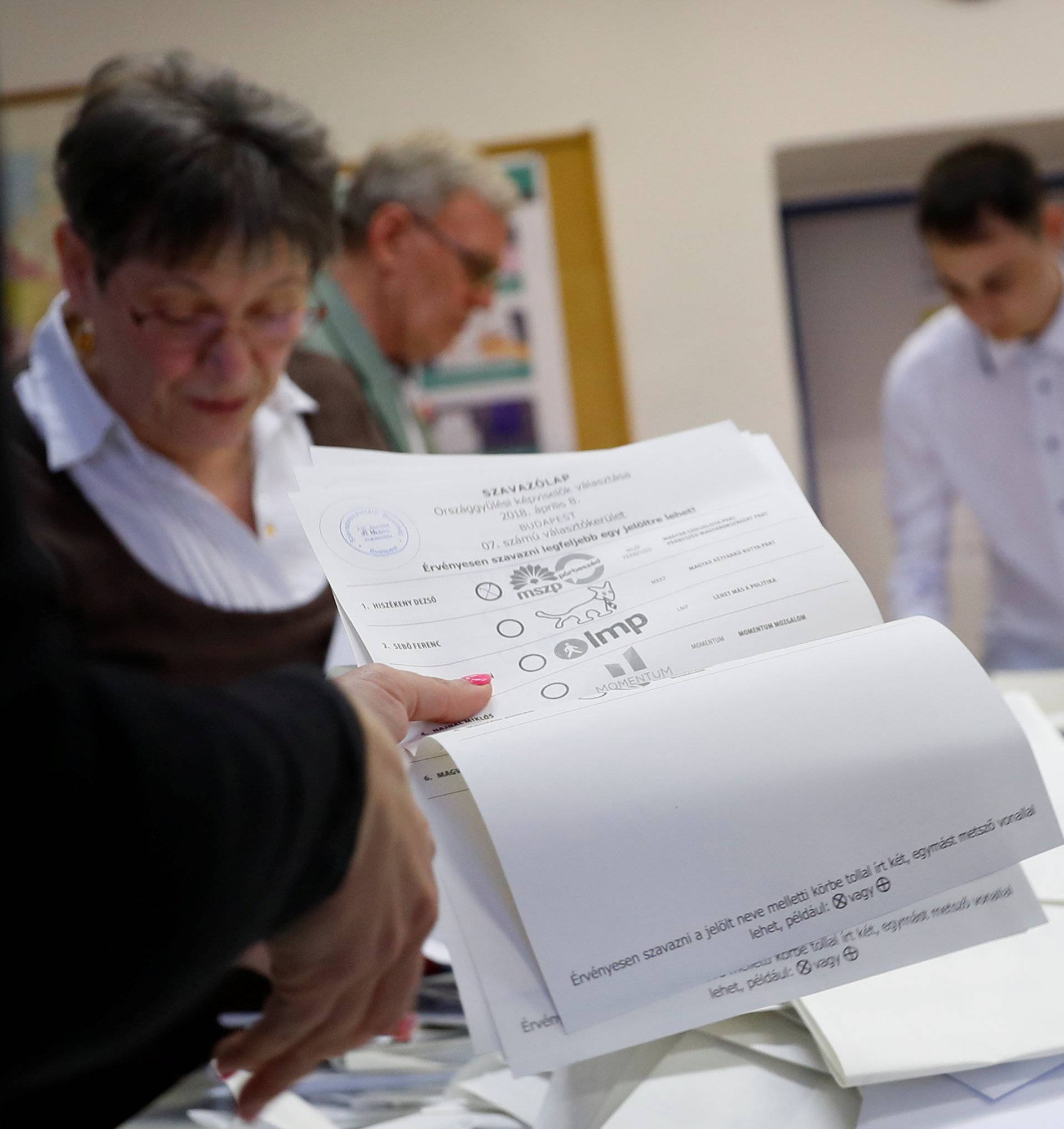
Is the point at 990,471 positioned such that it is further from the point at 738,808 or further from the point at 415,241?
the point at 738,808

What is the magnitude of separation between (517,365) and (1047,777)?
Result: 2.21m

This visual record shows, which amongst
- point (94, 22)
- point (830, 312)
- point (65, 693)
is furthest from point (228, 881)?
point (830, 312)

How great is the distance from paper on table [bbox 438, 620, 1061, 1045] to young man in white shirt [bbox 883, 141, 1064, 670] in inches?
63.0

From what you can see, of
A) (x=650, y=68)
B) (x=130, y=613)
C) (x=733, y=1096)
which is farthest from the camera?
(x=650, y=68)

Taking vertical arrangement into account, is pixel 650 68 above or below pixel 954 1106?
above

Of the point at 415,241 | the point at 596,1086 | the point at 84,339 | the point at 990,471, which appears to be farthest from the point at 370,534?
the point at 990,471

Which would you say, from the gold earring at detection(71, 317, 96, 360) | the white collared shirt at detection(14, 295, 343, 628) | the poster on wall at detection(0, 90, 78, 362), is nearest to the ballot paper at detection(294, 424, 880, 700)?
the white collared shirt at detection(14, 295, 343, 628)

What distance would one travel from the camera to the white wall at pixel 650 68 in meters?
2.69

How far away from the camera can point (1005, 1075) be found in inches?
18.4

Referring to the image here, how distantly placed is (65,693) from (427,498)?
0.29 metres

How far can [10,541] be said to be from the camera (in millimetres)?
266

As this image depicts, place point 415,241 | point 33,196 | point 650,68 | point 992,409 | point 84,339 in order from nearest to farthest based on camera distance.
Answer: point 84,339 → point 415,241 → point 992,409 → point 33,196 → point 650,68

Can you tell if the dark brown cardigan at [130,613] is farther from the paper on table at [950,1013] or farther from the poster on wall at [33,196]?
the poster on wall at [33,196]

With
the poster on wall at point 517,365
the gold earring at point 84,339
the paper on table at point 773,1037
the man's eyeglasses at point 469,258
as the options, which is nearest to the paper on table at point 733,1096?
the paper on table at point 773,1037
